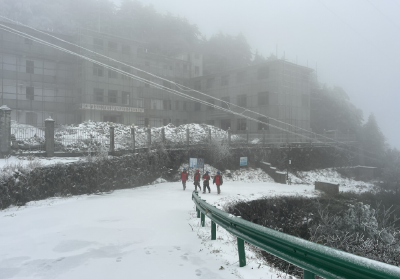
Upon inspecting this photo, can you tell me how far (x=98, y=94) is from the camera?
4425cm

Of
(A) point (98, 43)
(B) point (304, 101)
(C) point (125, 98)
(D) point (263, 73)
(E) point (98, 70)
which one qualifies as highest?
(A) point (98, 43)

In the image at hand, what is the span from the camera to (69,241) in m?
7.12

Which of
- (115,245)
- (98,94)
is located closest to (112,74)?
(98,94)

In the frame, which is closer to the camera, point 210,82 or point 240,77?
point 240,77

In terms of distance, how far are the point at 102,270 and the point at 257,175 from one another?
24551 mm

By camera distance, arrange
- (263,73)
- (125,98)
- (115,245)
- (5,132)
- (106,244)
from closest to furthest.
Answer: (115,245) → (106,244) → (5,132) → (263,73) → (125,98)

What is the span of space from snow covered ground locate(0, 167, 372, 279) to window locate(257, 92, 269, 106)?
33.9m

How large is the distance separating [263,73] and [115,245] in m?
41.0

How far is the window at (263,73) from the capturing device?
43562 millimetres

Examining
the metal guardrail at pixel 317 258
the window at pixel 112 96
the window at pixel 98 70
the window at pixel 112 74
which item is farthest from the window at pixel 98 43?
the metal guardrail at pixel 317 258

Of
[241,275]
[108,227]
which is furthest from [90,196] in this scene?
[241,275]

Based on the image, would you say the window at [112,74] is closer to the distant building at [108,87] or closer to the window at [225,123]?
the distant building at [108,87]

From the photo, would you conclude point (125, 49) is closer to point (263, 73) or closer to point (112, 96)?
point (112, 96)

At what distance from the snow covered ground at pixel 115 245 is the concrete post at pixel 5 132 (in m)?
5.57
